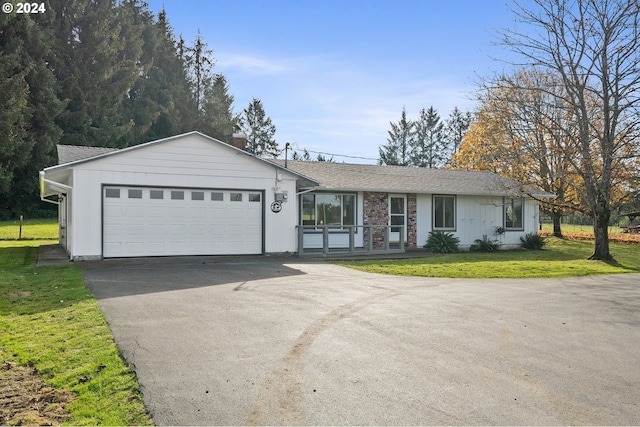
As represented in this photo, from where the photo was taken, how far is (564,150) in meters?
17.1

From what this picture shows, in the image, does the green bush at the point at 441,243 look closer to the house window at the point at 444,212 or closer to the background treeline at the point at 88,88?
the house window at the point at 444,212

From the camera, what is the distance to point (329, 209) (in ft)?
59.8

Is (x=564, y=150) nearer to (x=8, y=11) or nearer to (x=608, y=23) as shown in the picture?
(x=608, y=23)

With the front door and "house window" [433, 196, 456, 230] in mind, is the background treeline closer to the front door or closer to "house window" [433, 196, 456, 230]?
the front door

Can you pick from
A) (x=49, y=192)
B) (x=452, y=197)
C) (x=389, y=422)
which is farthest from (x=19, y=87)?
(x=389, y=422)

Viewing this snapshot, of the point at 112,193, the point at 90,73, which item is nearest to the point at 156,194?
the point at 112,193

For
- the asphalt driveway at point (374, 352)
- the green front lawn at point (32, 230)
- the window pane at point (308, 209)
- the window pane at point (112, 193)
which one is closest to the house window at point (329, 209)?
the window pane at point (308, 209)

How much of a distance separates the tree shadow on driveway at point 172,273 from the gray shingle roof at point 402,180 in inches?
204

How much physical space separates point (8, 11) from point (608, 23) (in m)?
28.8

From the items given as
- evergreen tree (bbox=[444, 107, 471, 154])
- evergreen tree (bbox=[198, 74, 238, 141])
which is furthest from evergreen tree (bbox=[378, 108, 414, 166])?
evergreen tree (bbox=[198, 74, 238, 141])

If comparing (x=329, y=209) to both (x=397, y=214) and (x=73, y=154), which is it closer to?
(x=397, y=214)

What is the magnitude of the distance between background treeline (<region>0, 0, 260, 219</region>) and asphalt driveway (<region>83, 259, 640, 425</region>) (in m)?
22.5

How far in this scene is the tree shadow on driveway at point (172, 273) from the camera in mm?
9305

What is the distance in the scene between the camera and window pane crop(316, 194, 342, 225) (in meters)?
18.0
